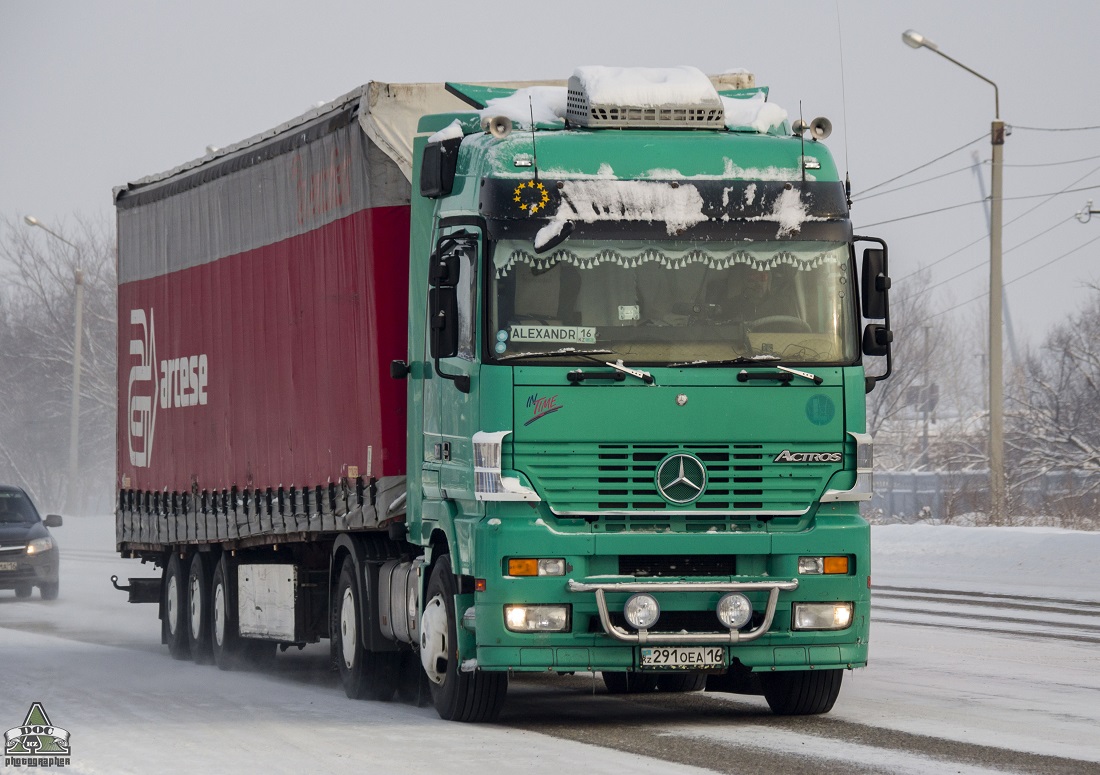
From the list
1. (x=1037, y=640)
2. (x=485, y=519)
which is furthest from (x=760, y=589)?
(x=1037, y=640)

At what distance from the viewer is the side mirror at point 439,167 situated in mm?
11297

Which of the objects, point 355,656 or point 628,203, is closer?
point 628,203

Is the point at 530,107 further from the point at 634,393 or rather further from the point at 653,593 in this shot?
the point at 653,593

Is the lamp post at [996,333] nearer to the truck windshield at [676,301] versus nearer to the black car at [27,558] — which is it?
the black car at [27,558]

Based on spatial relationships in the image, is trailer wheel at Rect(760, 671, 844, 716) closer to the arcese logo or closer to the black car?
the arcese logo

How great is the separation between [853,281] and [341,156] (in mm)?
4304

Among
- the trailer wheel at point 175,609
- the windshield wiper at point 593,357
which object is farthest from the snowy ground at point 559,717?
the windshield wiper at point 593,357

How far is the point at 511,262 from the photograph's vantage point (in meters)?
10.5

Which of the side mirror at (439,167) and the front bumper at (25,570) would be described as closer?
the side mirror at (439,167)

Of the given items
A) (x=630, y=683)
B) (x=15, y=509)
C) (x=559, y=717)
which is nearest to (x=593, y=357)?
(x=559, y=717)

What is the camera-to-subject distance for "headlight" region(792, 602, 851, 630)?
10.6m

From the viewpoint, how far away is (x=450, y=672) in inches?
437

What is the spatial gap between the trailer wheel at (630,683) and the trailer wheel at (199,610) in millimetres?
5269

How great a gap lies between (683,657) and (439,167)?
3152 millimetres
